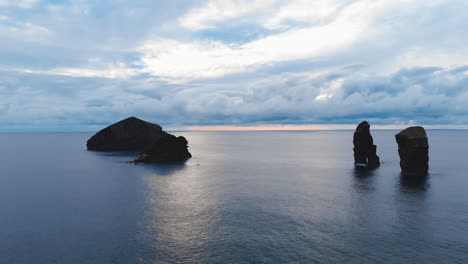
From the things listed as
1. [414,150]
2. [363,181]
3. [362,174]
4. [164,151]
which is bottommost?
[362,174]

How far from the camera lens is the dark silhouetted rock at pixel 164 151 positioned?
92.4 m

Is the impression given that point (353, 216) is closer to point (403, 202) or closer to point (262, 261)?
point (403, 202)

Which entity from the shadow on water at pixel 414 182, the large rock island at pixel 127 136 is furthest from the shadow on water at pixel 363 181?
the large rock island at pixel 127 136

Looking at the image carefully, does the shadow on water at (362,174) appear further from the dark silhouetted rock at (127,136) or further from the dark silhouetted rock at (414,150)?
the dark silhouetted rock at (127,136)

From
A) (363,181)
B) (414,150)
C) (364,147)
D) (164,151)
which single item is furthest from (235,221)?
(164,151)

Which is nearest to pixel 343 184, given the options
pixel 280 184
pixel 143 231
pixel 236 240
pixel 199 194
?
pixel 280 184

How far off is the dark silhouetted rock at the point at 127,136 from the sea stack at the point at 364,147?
8989 cm

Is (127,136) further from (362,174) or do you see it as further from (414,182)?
(414,182)

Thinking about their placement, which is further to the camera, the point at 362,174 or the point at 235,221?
the point at 362,174

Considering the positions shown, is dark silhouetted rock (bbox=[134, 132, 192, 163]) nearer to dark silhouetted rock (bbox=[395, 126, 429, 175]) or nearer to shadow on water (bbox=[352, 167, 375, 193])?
shadow on water (bbox=[352, 167, 375, 193])

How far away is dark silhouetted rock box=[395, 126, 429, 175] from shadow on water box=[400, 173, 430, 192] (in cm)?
215

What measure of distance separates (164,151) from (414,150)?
7364 cm

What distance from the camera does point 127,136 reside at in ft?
447

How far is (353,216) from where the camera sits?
34719mm
